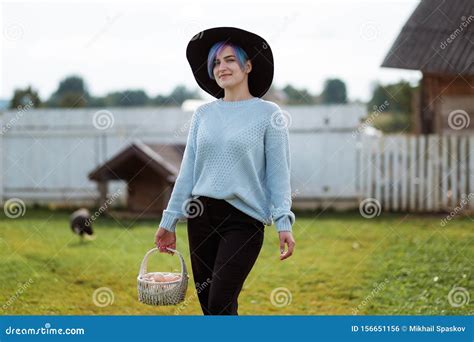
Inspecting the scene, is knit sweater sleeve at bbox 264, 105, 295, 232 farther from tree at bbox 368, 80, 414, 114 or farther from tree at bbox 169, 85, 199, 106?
tree at bbox 368, 80, 414, 114

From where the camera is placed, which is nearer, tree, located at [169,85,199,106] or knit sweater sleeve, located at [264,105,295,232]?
knit sweater sleeve, located at [264,105,295,232]

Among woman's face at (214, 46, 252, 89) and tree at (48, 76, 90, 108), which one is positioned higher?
woman's face at (214, 46, 252, 89)

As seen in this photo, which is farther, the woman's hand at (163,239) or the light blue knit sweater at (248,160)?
the woman's hand at (163,239)

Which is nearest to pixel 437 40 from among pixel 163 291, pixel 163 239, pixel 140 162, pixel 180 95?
pixel 163 239

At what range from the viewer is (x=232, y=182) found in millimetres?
2721

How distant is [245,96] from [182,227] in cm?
468

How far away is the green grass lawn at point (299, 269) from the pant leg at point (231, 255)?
1.46 meters

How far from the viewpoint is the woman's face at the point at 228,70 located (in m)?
2.80

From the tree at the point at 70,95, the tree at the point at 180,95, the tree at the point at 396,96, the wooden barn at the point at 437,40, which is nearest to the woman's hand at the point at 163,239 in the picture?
the wooden barn at the point at 437,40

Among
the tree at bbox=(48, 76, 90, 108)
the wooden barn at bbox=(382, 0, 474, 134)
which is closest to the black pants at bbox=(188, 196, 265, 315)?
the wooden barn at bbox=(382, 0, 474, 134)

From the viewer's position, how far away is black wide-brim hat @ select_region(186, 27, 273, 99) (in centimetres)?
289

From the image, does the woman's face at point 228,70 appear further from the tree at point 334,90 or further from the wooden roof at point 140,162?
the tree at point 334,90

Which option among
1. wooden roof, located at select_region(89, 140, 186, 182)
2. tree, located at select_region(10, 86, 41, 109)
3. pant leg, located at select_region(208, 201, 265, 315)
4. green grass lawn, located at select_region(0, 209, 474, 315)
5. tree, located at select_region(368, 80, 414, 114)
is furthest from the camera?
tree, located at select_region(368, 80, 414, 114)

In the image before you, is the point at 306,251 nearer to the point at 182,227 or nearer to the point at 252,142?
the point at 182,227
